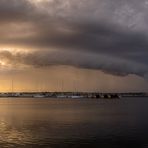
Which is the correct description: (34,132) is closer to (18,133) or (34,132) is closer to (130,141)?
(18,133)

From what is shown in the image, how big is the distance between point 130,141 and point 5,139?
25045 mm

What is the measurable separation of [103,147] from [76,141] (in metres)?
8.64

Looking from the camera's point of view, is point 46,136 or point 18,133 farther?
point 18,133

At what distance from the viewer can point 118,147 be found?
212 ft

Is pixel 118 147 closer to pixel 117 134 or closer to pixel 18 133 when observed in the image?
pixel 117 134

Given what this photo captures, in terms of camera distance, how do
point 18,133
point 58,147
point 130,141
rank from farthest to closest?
point 18,133 → point 130,141 → point 58,147

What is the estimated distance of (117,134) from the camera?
8212cm

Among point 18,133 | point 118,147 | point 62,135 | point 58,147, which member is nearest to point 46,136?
point 62,135

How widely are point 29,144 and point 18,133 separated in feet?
59.9

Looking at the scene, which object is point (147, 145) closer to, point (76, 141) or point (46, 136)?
point (76, 141)

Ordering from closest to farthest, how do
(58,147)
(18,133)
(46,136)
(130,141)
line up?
(58,147) → (130,141) → (46,136) → (18,133)

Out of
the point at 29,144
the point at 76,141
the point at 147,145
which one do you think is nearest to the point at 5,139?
the point at 29,144

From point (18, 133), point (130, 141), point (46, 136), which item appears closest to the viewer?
point (130, 141)

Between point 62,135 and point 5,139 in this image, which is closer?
point 5,139
